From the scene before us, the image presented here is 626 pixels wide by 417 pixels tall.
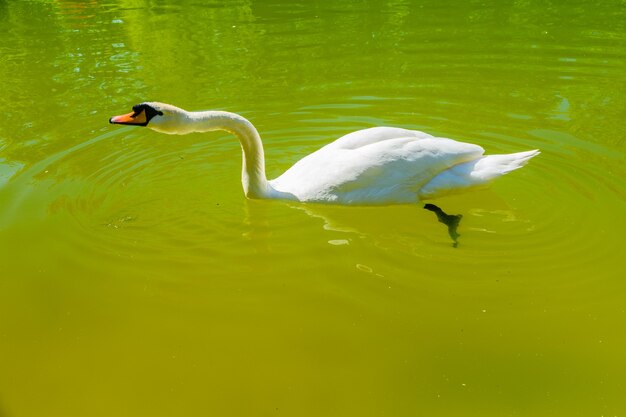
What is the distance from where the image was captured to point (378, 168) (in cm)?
582

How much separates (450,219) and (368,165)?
843mm

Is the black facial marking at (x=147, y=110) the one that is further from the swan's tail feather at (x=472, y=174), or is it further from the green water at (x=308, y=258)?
the swan's tail feather at (x=472, y=174)

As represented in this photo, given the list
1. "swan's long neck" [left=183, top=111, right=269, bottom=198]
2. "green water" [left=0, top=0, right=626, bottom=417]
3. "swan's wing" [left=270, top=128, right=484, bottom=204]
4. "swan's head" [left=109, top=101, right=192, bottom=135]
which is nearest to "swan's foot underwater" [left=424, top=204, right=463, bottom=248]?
"green water" [left=0, top=0, right=626, bottom=417]

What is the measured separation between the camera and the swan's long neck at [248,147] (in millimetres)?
6043

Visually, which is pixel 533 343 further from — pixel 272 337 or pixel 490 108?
pixel 490 108

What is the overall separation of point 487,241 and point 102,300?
2.98 meters

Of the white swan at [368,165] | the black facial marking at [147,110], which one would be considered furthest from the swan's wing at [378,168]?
the black facial marking at [147,110]

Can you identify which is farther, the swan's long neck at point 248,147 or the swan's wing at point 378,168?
the swan's long neck at point 248,147

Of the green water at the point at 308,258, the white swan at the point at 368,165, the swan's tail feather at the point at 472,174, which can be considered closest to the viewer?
the green water at the point at 308,258

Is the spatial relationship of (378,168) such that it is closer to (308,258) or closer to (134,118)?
(308,258)

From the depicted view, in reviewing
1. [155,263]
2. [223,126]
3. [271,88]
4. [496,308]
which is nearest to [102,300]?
[155,263]

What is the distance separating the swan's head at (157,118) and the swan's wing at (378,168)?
116 centimetres

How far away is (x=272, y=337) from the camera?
4.36 metres

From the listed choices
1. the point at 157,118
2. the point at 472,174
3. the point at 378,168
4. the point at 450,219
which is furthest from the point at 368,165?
the point at 157,118
